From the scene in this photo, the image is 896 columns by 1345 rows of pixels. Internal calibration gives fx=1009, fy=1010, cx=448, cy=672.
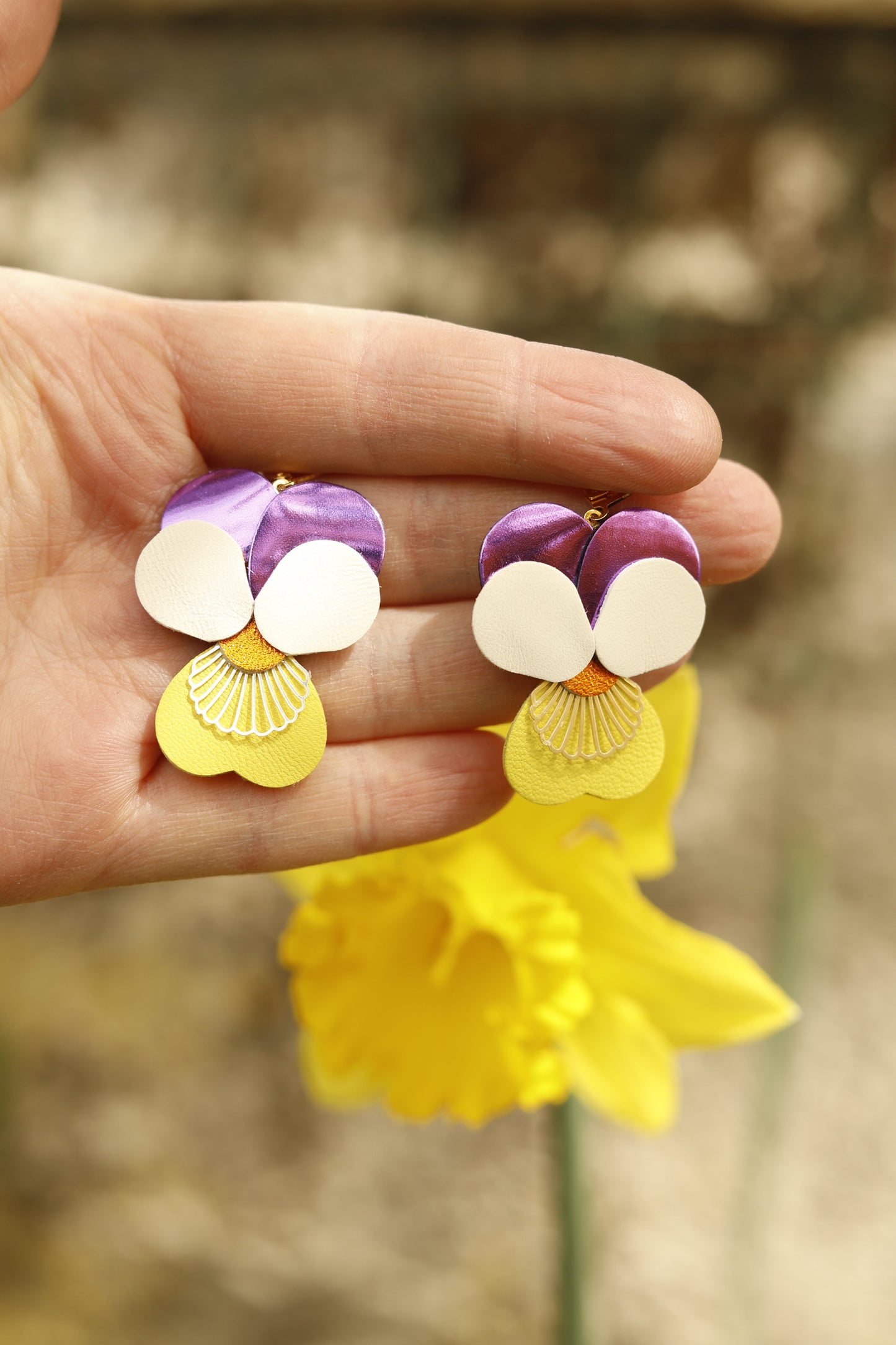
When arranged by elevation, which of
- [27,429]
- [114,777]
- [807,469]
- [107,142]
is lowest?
[114,777]

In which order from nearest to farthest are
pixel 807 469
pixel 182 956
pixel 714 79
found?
pixel 714 79, pixel 807 469, pixel 182 956

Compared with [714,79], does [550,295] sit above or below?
below

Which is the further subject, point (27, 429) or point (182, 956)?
point (182, 956)

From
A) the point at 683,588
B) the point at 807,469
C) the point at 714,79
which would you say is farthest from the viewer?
the point at 807,469

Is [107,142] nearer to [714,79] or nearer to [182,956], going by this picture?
[714,79]

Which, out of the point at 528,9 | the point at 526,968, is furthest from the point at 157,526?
the point at 528,9

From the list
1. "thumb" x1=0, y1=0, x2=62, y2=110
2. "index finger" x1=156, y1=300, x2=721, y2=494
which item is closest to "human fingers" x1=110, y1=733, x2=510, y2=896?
"index finger" x1=156, y1=300, x2=721, y2=494

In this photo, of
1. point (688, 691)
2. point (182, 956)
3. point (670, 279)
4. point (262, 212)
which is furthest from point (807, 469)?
point (182, 956)
